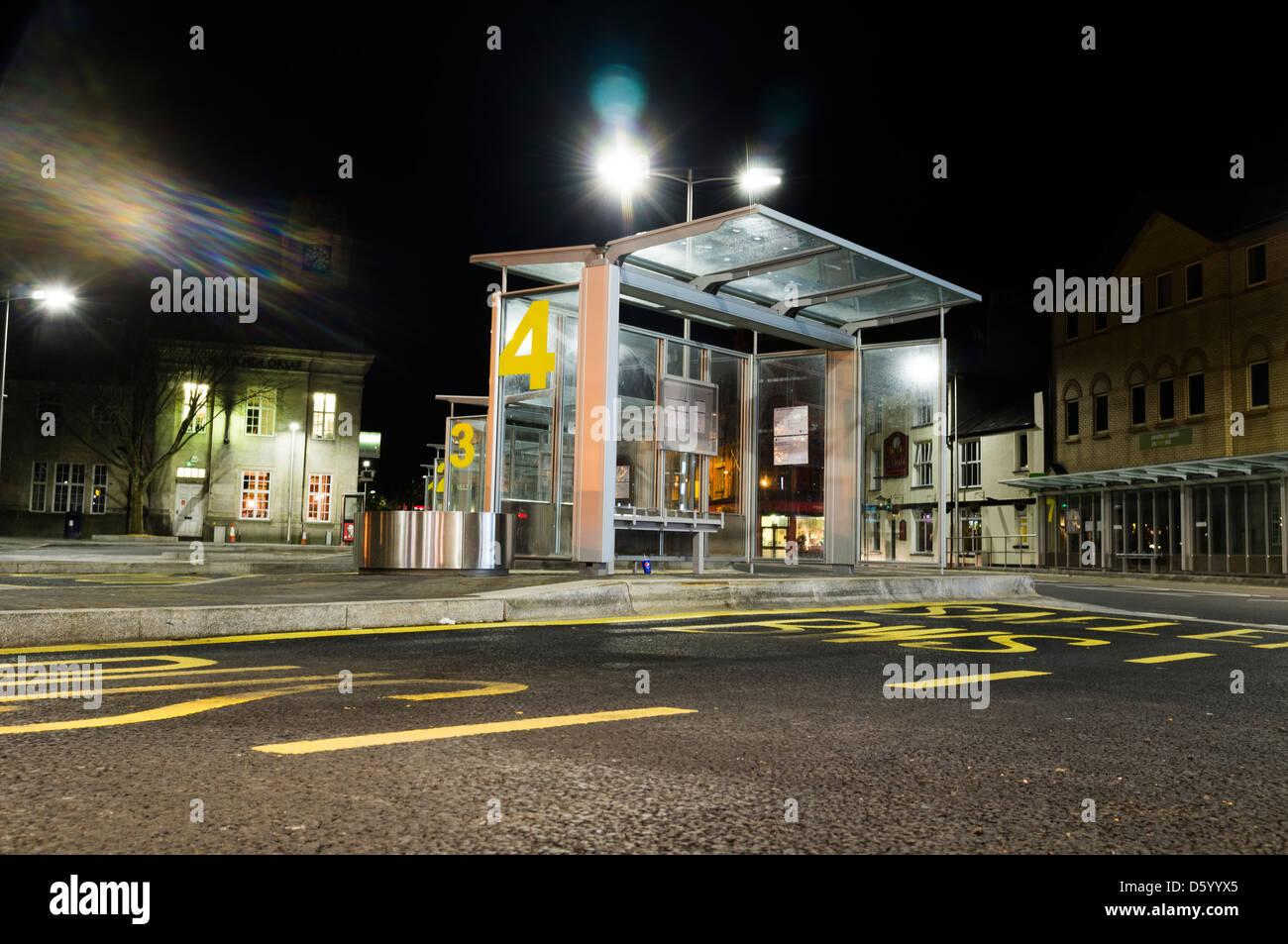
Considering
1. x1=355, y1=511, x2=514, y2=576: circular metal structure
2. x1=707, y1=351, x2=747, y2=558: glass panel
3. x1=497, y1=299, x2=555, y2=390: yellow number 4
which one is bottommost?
x1=355, y1=511, x2=514, y2=576: circular metal structure

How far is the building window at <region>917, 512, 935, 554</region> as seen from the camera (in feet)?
182

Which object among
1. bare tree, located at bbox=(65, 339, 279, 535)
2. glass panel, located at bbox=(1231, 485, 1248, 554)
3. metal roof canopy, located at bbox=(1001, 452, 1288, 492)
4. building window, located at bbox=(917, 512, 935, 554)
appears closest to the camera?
metal roof canopy, located at bbox=(1001, 452, 1288, 492)

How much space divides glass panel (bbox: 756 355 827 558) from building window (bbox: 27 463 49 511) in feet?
155

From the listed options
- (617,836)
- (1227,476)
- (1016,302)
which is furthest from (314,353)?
(617,836)

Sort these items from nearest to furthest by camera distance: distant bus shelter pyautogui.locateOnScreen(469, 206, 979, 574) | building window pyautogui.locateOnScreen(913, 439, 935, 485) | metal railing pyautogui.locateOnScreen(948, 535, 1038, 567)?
distant bus shelter pyautogui.locateOnScreen(469, 206, 979, 574), metal railing pyautogui.locateOnScreen(948, 535, 1038, 567), building window pyautogui.locateOnScreen(913, 439, 935, 485)

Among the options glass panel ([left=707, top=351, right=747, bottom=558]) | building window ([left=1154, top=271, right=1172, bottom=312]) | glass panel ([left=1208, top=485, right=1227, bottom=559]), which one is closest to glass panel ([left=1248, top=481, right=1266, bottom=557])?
glass panel ([left=1208, top=485, right=1227, bottom=559])

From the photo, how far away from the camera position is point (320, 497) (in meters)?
54.3

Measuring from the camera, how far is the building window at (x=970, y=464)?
52.0 metres

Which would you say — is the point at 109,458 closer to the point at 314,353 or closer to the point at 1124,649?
the point at 314,353

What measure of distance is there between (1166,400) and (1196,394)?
162 centimetres

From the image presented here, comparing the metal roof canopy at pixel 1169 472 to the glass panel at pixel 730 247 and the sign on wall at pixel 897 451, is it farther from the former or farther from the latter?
the glass panel at pixel 730 247

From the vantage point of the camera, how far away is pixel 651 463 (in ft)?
58.5

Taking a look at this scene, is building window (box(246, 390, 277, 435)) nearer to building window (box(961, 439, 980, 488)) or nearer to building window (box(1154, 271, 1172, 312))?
building window (box(961, 439, 980, 488))
